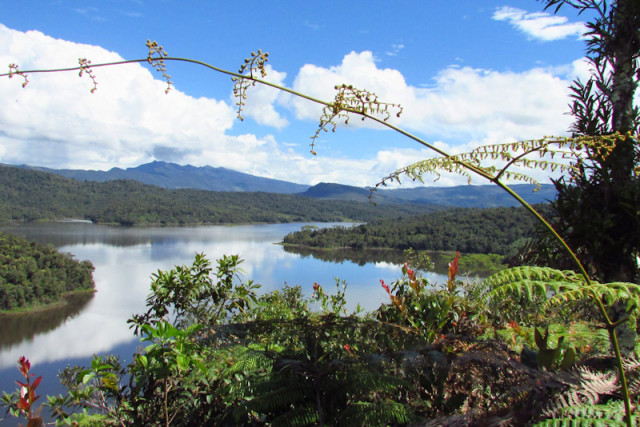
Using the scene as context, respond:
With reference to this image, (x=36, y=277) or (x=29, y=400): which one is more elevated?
(x=29, y=400)

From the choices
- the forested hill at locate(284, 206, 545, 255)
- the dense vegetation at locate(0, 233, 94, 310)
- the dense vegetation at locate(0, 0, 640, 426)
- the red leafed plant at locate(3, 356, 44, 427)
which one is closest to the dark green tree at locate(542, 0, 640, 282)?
the dense vegetation at locate(0, 0, 640, 426)

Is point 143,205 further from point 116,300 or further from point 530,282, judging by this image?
point 530,282

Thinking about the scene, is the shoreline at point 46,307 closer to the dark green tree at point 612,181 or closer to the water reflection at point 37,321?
the water reflection at point 37,321

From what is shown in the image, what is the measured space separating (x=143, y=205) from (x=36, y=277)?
62.8 metres

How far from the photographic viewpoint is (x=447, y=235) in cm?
4278

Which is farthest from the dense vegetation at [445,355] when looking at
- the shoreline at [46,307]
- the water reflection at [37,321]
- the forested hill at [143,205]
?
the forested hill at [143,205]

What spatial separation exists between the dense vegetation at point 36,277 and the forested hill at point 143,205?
4837cm

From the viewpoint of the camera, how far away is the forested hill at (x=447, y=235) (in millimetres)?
37156

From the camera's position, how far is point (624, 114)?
156 cm

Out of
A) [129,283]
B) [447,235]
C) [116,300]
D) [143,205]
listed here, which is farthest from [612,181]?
[143,205]

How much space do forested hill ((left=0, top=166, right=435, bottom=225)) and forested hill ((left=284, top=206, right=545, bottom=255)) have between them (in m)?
46.1

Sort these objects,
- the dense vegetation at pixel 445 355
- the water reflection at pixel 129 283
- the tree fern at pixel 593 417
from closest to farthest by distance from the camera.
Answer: the tree fern at pixel 593 417 < the dense vegetation at pixel 445 355 < the water reflection at pixel 129 283

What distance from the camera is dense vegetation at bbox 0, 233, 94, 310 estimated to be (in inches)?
1362

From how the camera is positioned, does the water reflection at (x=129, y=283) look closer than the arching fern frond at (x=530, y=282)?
No
